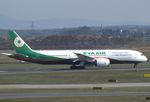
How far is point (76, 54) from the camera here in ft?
306

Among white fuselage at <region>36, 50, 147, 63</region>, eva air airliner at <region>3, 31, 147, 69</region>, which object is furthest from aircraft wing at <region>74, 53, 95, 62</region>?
white fuselage at <region>36, 50, 147, 63</region>

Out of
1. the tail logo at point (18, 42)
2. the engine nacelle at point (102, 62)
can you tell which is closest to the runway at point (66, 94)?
the engine nacelle at point (102, 62)

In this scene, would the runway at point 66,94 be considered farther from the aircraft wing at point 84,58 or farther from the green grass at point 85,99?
the aircraft wing at point 84,58

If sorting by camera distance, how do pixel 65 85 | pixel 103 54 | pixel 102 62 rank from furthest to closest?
1. pixel 103 54
2. pixel 102 62
3. pixel 65 85

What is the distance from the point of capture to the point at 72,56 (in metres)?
93.6

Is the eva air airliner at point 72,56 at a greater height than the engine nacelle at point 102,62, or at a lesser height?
greater

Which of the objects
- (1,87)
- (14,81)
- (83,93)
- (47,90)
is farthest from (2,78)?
(83,93)

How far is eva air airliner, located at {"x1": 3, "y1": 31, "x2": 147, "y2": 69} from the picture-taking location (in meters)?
92.4

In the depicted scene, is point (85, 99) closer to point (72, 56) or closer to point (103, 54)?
point (72, 56)

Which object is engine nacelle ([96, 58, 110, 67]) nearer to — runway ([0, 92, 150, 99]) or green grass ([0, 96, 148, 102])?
runway ([0, 92, 150, 99])

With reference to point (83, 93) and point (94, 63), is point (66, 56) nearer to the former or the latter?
point (94, 63)

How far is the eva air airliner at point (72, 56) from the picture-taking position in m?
92.4

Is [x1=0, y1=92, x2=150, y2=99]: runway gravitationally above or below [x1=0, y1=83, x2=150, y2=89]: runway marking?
below

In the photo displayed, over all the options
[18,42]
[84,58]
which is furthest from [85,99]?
[18,42]
